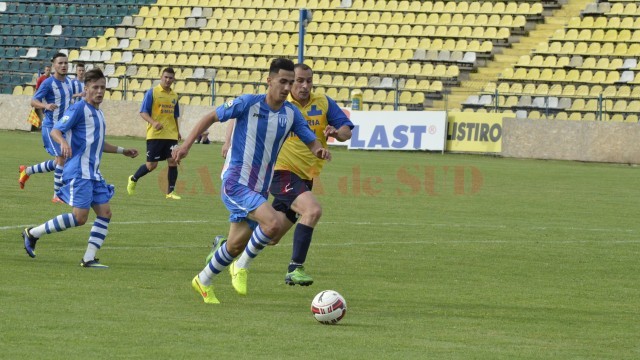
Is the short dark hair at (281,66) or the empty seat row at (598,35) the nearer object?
the short dark hair at (281,66)

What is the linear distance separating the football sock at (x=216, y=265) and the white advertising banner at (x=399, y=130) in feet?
78.1

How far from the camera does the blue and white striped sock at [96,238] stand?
11.1m

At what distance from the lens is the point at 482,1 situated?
40.6 m

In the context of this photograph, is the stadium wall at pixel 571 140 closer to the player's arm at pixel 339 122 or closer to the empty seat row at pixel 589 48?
the empty seat row at pixel 589 48

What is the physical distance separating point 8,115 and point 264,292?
106 feet

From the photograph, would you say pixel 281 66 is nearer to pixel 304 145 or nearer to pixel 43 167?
pixel 304 145

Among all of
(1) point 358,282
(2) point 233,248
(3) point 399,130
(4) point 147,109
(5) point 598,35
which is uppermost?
(5) point 598,35

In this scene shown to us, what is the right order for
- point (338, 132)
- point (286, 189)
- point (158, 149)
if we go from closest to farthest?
point (338, 132) < point (286, 189) < point (158, 149)

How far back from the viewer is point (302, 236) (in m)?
10.6

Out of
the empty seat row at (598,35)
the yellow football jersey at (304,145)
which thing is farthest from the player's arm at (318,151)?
the empty seat row at (598,35)

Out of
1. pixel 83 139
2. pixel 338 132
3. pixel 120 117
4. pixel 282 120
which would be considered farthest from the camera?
pixel 120 117

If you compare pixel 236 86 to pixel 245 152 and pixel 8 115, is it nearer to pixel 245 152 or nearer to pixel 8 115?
pixel 8 115

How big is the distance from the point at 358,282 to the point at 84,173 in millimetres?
2655

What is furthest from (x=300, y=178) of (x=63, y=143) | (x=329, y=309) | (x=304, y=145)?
(x=329, y=309)
